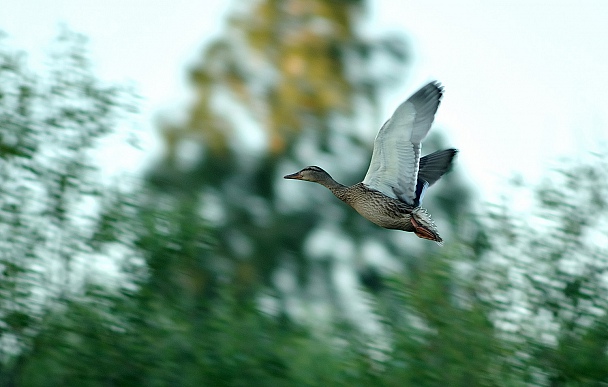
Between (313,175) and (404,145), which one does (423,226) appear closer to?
(404,145)

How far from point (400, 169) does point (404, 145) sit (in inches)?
7.7

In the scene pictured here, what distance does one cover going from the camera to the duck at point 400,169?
A: 7.40m

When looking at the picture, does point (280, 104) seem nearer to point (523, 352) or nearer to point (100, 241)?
point (100, 241)

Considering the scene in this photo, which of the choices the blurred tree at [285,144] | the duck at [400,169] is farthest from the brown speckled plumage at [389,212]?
the blurred tree at [285,144]

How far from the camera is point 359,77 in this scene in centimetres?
2744

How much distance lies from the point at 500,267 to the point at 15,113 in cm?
600

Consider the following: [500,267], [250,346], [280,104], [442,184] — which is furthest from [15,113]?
[442,184]

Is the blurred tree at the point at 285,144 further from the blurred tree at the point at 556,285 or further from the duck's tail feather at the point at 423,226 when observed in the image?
the duck's tail feather at the point at 423,226


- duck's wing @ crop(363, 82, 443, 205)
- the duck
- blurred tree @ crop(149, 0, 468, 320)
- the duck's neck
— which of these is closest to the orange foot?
the duck

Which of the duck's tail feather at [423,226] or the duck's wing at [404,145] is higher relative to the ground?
the duck's wing at [404,145]

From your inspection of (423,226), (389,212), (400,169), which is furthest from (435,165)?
(423,226)

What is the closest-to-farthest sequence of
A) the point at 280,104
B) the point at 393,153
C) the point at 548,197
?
the point at 393,153 < the point at 548,197 < the point at 280,104

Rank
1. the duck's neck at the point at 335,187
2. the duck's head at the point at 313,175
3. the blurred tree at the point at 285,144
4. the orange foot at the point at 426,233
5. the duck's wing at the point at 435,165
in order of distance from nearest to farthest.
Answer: the orange foot at the point at 426,233 < the duck's neck at the point at 335,187 < the duck's head at the point at 313,175 < the duck's wing at the point at 435,165 < the blurred tree at the point at 285,144

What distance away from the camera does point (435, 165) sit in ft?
28.8
